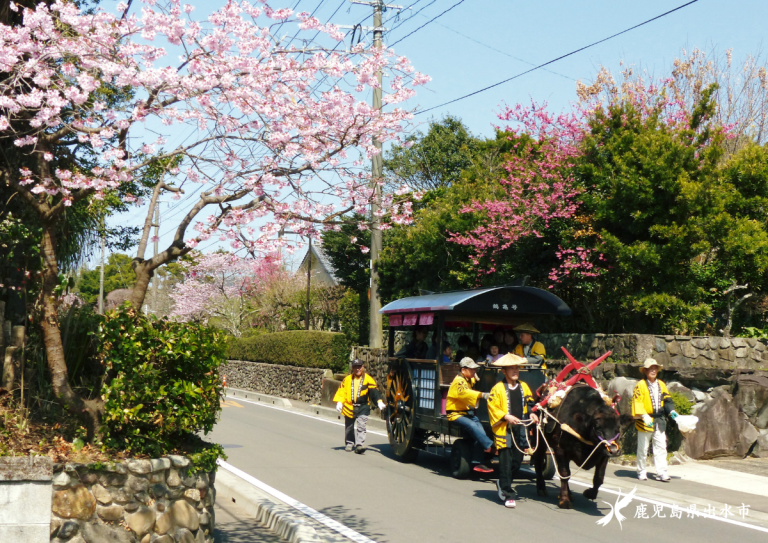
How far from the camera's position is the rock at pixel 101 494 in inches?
249

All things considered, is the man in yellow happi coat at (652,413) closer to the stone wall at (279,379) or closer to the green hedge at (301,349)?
the green hedge at (301,349)

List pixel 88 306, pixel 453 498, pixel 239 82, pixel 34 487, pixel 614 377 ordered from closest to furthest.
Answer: pixel 34 487, pixel 239 82, pixel 88 306, pixel 453 498, pixel 614 377

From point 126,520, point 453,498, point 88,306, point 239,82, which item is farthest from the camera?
point 453,498

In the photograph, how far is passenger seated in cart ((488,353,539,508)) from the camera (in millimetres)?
9531

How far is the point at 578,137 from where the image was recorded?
18953 mm

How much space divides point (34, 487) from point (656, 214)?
12.8 m

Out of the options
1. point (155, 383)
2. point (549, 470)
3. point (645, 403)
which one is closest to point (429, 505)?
point (549, 470)

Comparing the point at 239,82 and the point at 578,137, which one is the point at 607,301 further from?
the point at 239,82

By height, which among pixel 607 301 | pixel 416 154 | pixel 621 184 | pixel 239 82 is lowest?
pixel 607 301

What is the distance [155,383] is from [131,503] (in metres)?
1.05

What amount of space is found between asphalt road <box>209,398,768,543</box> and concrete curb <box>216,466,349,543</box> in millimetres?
455

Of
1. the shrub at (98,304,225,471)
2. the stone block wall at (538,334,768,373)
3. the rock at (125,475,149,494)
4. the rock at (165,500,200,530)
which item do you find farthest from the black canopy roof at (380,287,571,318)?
the rock at (125,475,149,494)

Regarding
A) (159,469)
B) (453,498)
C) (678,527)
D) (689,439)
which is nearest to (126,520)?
(159,469)

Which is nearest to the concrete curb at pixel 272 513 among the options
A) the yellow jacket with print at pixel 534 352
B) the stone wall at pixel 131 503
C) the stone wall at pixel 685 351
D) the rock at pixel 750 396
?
the stone wall at pixel 131 503
